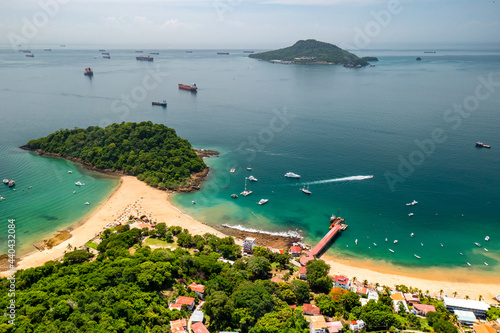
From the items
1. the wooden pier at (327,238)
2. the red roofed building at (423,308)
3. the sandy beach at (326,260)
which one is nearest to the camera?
the red roofed building at (423,308)

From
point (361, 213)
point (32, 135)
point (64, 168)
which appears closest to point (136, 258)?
point (361, 213)

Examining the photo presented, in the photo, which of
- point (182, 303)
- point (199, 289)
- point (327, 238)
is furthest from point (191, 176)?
point (182, 303)

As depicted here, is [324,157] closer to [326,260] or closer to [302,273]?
[326,260]

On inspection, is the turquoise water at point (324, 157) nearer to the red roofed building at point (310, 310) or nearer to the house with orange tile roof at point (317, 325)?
the red roofed building at point (310, 310)

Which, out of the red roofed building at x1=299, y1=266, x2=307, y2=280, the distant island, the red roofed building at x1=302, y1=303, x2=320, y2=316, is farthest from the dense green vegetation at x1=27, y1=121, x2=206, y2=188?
the red roofed building at x1=302, y1=303, x2=320, y2=316

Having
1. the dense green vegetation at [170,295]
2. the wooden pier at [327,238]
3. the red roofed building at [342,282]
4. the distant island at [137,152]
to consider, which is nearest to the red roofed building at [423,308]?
the dense green vegetation at [170,295]

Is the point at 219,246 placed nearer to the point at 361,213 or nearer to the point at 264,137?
the point at 361,213
